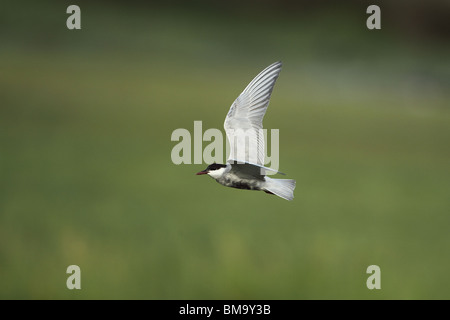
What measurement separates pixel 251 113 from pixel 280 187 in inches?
18.8

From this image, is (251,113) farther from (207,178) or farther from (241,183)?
(207,178)

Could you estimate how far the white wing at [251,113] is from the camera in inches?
106

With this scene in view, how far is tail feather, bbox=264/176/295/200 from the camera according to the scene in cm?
234

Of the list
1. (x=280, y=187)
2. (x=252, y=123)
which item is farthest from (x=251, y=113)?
(x=280, y=187)

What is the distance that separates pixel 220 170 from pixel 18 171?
9.75m

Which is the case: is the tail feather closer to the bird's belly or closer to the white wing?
the bird's belly

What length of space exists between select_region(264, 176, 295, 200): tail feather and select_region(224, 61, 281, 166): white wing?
10.4 inches

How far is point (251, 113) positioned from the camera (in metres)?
2.78

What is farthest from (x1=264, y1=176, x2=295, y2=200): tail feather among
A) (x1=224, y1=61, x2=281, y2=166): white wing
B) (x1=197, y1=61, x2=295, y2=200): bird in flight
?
(x1=224, y1=61, x2=281, y2=166): white wing

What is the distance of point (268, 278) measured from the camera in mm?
8016

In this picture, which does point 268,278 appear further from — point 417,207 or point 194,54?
point 194,54

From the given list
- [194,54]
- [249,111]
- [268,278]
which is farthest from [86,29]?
[249,111]

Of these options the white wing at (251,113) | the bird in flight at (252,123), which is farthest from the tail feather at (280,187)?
the white wing at (251,113)

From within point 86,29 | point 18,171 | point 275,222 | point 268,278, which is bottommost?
point 268,278
